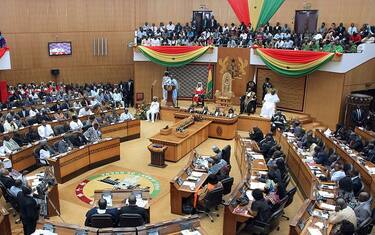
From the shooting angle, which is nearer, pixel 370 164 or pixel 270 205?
pixel 270 205

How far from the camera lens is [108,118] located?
1555 cm

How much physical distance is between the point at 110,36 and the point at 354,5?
1445 cm

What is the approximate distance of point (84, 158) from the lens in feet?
40.1

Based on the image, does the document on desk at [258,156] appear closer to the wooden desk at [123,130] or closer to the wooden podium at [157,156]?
the wooden podium at [157,156]

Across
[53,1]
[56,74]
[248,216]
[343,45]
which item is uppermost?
[53,1]

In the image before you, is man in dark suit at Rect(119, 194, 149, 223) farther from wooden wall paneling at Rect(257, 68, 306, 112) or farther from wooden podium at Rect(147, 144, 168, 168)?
wooden wall paneling at Rect(257, 68, 306, 112)

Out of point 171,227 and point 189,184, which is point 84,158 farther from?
point 171,227

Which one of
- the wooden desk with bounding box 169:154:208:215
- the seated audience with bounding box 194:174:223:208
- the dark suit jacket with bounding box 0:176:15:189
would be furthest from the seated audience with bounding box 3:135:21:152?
the seated audience with bounding box 194:174:223:208

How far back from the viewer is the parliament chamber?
833cm

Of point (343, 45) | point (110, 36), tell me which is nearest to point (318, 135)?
point (343, 45)

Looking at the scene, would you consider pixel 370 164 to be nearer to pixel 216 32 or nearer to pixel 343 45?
pixel 343 45

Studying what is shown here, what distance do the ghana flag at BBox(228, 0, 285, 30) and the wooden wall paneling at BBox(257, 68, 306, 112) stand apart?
2.79m

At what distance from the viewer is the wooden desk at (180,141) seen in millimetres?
13352

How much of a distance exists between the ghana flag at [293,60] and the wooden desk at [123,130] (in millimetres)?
7663
